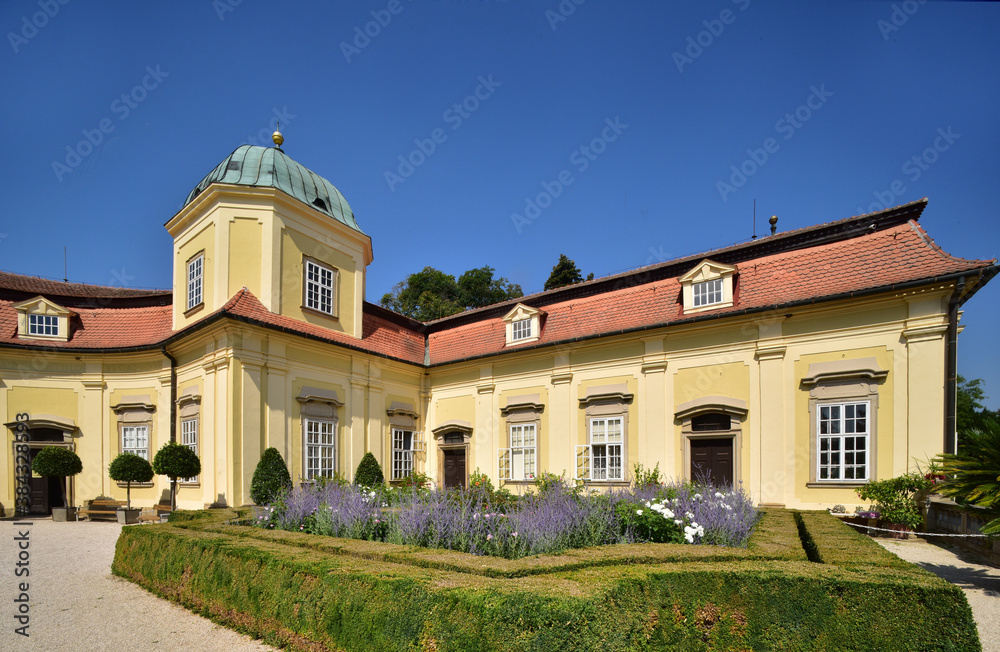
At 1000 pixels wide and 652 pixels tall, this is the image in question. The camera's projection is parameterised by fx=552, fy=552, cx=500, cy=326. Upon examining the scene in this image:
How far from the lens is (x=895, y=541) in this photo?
1048 centimetres

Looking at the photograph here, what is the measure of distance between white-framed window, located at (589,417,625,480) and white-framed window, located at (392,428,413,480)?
20.6 feet

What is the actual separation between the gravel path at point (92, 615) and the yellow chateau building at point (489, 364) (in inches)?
160

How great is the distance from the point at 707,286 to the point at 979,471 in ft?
26.3

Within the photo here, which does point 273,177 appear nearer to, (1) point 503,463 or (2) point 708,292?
(1) point 503,463

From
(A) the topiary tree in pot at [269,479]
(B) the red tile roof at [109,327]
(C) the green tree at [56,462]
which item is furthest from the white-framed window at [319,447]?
(C) the green tree at [56,462]

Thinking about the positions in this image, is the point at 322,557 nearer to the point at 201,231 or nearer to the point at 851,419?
the point at 851,419

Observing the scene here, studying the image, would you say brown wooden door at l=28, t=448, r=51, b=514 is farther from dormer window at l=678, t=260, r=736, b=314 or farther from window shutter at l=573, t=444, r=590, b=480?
dormer window at l=678, t=260, r=736, b=314

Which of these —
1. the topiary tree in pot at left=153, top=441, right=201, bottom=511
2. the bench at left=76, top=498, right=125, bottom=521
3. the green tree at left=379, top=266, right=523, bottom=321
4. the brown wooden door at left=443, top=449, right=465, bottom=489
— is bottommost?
the bench at left=76, top=498, right=125, bottom=521

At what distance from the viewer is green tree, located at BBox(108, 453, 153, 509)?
46.9ft

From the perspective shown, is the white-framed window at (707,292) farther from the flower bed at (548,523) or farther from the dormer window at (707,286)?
the flower bed at (548,523)

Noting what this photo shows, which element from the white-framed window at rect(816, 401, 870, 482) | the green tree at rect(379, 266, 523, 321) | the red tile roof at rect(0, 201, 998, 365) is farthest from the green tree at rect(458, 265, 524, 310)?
the white-framed window at rect(816, 401, 870, 482)

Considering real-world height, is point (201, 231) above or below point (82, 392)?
above

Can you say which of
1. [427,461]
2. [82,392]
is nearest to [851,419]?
[427,461]

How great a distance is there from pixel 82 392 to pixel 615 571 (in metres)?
17.9
